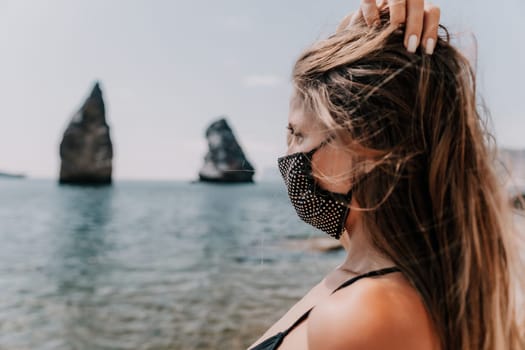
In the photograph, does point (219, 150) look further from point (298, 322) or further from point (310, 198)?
point (298, 322)

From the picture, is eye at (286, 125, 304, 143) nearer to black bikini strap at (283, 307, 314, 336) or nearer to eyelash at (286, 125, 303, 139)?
eyelash at (286, 125, 303, 139)

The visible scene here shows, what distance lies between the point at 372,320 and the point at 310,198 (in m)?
0.60

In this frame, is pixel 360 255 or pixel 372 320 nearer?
pixel 372 320

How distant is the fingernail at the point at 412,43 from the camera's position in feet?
4.47

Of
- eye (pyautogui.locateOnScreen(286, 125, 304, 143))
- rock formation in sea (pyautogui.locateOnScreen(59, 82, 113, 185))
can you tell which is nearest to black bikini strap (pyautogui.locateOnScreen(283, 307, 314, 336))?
eye (pyautogui.locateOnScreen(286, 125, 304, 143))

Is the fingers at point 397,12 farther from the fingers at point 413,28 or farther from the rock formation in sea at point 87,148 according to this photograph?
the rock formation in sea at point 87,148

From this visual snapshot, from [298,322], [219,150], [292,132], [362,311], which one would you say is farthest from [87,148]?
[362,311]

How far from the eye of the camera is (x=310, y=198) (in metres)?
1.67

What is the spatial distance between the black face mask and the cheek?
2cm

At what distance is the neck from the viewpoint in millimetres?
1440

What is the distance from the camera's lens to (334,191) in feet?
5.13

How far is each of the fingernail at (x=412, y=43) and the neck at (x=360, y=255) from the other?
1.93 ft

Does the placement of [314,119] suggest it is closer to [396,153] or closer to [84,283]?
[396,153]

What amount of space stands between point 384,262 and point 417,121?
0.45 m
